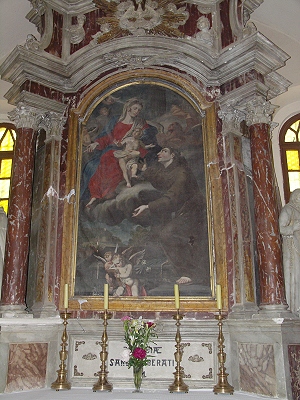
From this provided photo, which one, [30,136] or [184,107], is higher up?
[184,107]

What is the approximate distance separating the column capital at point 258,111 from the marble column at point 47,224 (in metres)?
2.79

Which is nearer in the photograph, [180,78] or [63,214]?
[63,214]

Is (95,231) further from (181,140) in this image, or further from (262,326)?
(262,326)

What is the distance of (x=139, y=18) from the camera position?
25.3 feet

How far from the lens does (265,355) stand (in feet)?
18.6

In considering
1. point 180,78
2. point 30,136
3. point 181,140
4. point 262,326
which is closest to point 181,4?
point 180,78

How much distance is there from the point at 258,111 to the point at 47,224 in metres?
3.37

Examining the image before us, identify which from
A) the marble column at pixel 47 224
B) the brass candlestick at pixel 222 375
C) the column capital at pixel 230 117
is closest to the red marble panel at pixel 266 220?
the column capital at pixel 230 117

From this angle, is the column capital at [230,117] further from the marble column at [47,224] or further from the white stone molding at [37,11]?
the white stone molding at [37,11]

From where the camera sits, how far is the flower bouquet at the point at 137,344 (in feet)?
18.0

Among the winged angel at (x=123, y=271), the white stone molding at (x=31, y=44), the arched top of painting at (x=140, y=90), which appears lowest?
the winged angel at (x=123, y=271)

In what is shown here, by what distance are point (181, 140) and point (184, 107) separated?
0.57 metres

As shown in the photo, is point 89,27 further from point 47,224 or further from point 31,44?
point 47,224

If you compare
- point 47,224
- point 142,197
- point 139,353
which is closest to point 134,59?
point 142,197
